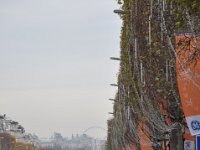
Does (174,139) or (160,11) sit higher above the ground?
(160,11)

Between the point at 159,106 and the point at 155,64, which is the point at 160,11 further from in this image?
the point at 159,106

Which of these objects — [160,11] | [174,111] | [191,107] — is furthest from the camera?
[174,111]

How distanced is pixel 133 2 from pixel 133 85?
5081 mm

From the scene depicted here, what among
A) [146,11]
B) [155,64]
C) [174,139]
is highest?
[146,11]

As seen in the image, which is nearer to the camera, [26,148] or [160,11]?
[160,11]

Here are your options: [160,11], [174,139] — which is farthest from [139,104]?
[160,11]

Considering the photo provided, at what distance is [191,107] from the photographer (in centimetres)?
1694

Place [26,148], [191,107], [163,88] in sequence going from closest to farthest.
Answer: [191,107]
[163,88]
[26,148]

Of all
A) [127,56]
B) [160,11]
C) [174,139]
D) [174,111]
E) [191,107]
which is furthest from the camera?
[127,56]

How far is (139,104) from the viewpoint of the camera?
31891 millimetres

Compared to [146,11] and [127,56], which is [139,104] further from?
[146,11]

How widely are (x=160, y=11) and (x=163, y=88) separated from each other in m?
3.91

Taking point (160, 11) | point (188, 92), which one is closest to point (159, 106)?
point (160, 11)

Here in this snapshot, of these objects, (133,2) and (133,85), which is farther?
(133,85)
